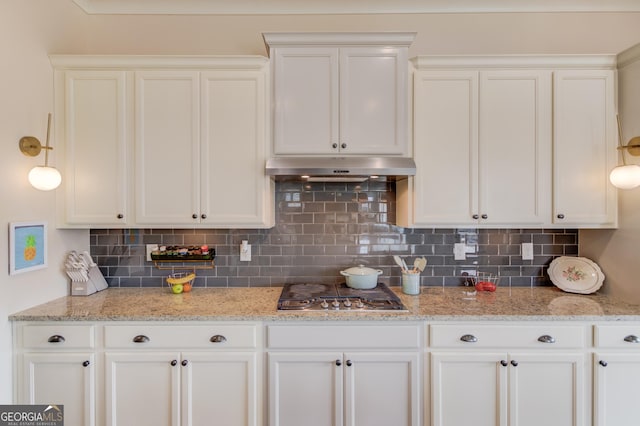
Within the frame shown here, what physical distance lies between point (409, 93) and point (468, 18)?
906 mm

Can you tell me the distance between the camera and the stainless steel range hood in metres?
1.97

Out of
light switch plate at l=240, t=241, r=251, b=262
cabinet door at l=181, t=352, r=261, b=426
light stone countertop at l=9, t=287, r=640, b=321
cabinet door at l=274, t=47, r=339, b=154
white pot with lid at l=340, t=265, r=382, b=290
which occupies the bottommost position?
cabinet door at l=181, t=352, r=261, b=426

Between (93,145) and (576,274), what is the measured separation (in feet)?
10.6

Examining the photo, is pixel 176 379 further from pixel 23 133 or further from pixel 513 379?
pixel 513 379

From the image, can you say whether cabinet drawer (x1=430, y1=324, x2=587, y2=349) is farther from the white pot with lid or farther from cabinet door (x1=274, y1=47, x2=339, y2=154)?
cabinet door (x1=274, y1=47, x2=339, y2=154)

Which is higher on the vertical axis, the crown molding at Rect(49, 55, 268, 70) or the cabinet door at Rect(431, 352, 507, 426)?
the crown molding at Rect(49, 55, 268, 70)

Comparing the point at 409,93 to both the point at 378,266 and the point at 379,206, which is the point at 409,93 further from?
the point at 378,266

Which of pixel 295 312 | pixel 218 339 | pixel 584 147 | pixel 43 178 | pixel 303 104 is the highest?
pixel 303 104

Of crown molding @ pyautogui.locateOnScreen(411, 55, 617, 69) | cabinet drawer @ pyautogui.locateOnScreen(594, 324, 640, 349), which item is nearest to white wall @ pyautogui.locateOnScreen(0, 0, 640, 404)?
crown molding @ pyautogui.locateOnScreen(411, 55, 617, 69)

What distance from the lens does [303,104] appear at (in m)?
2.06

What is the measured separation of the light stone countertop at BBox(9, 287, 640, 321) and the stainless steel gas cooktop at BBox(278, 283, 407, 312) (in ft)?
0.20

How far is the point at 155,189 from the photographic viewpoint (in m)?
2.08

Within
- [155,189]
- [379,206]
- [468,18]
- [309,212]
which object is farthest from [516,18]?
[155,189]

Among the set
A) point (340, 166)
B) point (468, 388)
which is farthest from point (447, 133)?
point (468, 388)
